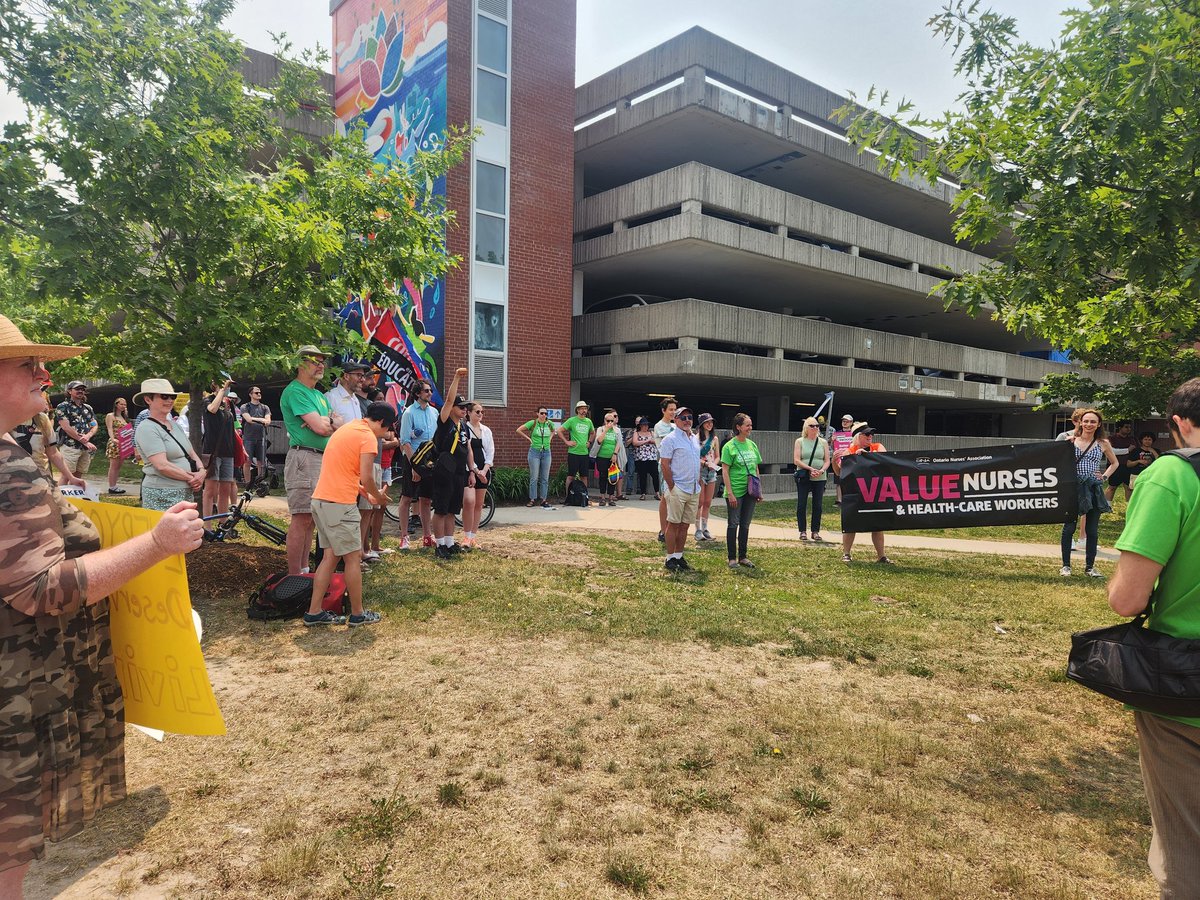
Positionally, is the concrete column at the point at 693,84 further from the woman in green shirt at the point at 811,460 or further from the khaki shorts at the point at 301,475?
the khaki shorts at the point at 301,475

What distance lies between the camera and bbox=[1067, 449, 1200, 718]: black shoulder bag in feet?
7.20

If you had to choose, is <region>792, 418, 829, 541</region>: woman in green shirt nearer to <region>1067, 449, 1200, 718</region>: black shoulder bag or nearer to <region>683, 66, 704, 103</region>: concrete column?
<region>1067, 449, 1200, 718</region>: black shoulder bag

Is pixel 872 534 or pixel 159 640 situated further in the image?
pixel 872 534

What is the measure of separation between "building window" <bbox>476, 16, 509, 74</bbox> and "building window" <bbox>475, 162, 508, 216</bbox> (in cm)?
262

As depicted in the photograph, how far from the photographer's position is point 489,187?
18.6m

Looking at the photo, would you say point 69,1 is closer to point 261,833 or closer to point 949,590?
point 261,833

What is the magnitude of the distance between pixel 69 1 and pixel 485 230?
1265 cm

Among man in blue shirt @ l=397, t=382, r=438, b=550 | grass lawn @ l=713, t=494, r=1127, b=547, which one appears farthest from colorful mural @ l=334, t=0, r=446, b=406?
grass lawn @ l=713, t=494, r=1127, b=547

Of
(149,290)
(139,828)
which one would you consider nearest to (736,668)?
(139,828)

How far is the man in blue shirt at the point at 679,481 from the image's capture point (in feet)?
27.4

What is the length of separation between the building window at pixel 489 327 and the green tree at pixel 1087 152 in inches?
548

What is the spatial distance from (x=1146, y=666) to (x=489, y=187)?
18.7 meters

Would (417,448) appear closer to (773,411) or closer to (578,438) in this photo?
(578,438)

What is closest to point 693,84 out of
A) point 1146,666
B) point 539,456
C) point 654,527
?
point 539,456
